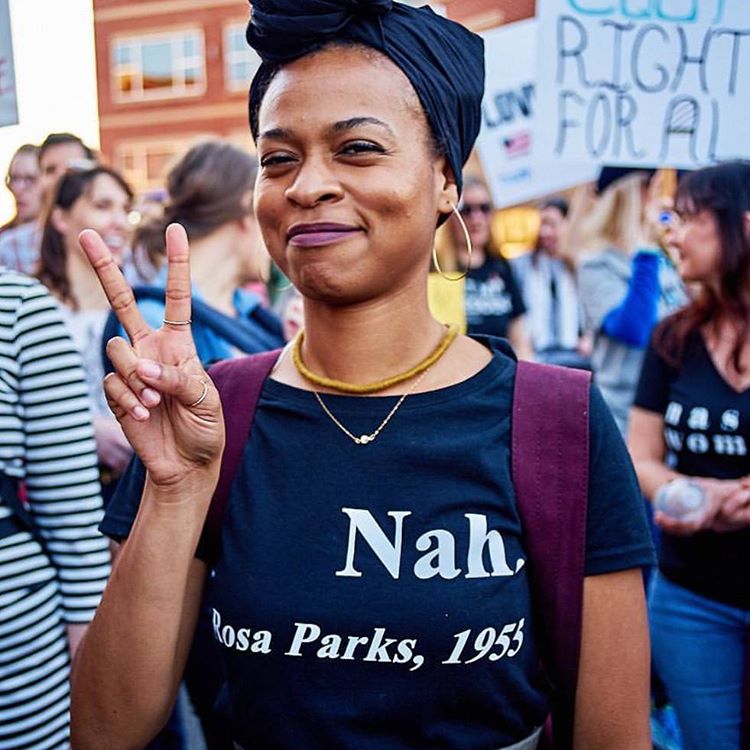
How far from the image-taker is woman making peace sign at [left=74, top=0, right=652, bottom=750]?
1422 mm

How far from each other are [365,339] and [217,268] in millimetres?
1869

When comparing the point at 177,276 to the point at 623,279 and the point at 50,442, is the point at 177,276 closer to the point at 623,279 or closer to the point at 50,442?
the point at 50,442

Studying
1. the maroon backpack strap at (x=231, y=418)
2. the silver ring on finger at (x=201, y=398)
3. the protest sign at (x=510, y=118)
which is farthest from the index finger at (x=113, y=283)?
the protest sign at (x=510, y=118)

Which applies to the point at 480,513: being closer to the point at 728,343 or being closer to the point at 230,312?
the point at 728,343

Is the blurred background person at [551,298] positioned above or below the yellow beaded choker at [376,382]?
below

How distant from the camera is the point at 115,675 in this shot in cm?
147

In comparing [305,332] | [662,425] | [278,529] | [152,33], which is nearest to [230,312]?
[662,425]

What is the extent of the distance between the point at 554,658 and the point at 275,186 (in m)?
0.89

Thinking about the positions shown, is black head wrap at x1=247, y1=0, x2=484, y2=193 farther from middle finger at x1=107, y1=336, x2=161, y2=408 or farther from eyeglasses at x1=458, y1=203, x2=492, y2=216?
eyeglasses at x1=458, y1=203, x2=492, y2=216

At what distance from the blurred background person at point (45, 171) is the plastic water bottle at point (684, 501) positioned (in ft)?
9.88

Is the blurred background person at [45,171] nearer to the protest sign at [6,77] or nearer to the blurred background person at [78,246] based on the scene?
the blurred background person at [78,246]

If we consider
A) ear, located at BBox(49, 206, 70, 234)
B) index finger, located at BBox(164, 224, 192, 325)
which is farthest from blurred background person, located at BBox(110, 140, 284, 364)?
index finger, located at BBox(164, 224, 192, 325)

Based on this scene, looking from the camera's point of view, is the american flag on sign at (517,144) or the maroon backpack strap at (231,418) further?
the american flag on sign at (517,144)

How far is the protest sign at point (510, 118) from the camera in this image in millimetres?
4418
